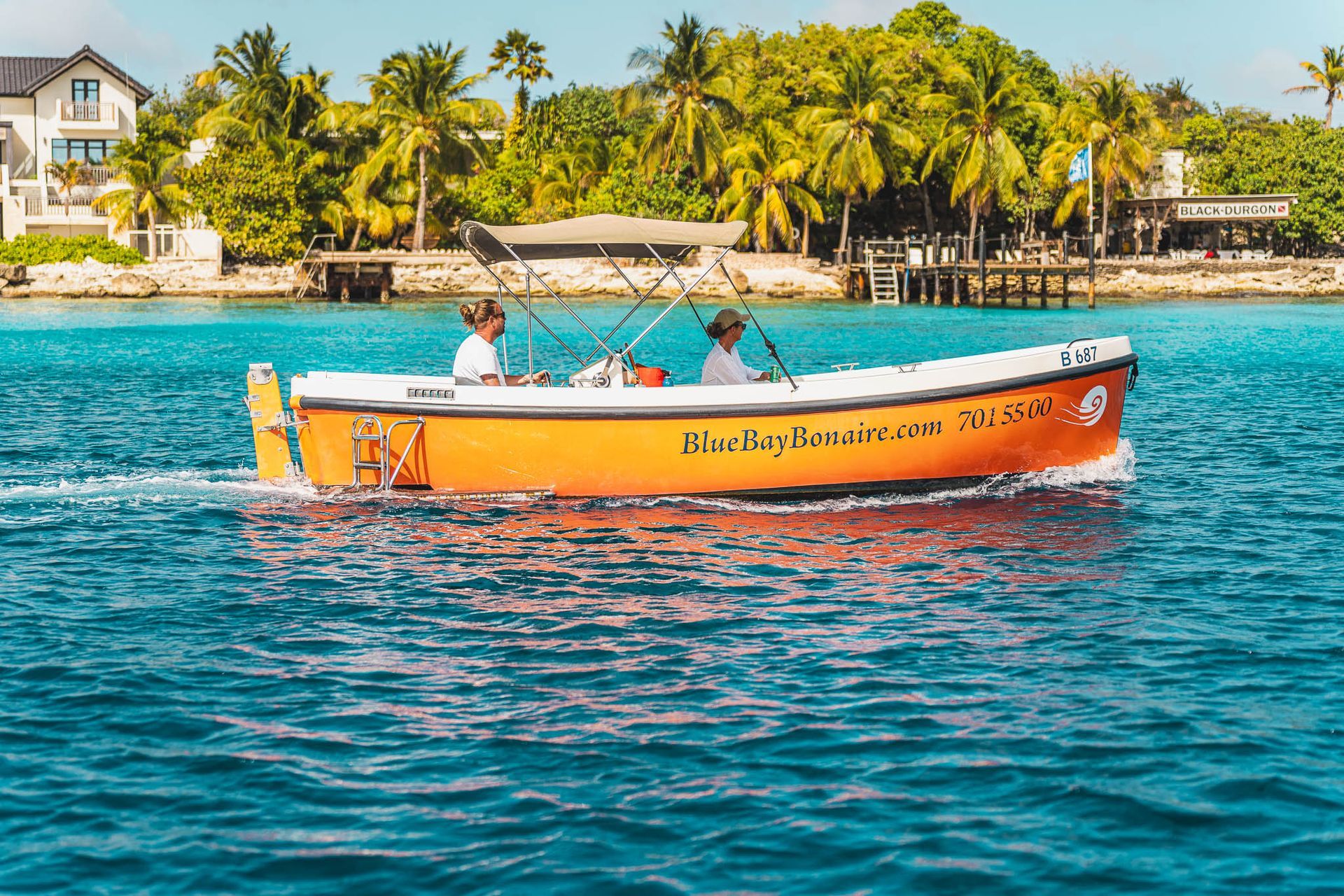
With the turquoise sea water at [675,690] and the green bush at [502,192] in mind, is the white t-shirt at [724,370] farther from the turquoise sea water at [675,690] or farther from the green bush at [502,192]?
the green bush at [502,192]

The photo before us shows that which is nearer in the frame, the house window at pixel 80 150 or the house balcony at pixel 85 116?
the house balcony at pixel 85 116

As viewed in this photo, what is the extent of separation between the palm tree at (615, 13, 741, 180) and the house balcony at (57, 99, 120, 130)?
24.4m

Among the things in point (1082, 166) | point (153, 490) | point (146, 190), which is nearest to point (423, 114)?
point (146, 190)

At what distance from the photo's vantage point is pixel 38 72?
6525 centimetres

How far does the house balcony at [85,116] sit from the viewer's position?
63.4m

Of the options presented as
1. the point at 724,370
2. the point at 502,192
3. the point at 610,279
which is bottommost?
the point at 724,370

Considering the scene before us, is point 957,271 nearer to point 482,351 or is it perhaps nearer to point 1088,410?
point 1088,410

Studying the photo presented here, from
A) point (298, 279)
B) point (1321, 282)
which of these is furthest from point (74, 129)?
point (1321, 282)

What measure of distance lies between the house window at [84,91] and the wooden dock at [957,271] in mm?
36265

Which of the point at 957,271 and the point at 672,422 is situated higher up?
the point at 957,271

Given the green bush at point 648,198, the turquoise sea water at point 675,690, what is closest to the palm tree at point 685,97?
the green bush at point 648,198

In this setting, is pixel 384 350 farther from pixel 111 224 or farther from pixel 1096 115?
pixel 1096 115

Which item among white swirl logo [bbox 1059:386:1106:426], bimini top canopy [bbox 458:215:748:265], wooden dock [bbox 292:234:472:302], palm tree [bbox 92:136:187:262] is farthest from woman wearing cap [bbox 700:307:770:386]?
palm tree [bbox 92:136:187:262]

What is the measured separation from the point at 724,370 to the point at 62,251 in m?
54.8
